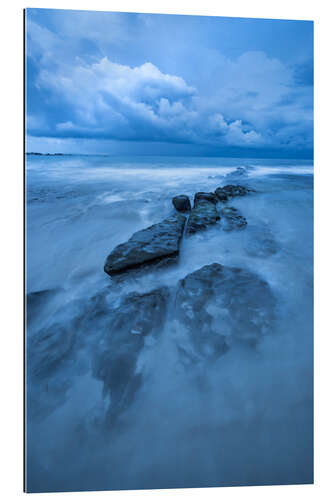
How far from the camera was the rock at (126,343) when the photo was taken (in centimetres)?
136

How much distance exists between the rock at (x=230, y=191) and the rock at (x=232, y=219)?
0.91 feet

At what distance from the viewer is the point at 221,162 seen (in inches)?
107

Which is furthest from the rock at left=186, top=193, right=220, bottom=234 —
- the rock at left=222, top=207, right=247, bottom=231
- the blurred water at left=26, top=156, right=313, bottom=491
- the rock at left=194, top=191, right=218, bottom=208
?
the blurred water at left=26, top=156, right=313, bottom=491

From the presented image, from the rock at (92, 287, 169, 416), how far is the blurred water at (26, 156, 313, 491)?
1.7 inches

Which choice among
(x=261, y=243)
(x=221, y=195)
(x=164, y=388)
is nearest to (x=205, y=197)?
(x=221, y=195)

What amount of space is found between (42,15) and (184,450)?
311cm

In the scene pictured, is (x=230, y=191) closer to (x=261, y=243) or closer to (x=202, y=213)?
(x=202, y=213)

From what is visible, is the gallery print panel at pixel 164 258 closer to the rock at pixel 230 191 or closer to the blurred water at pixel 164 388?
the blurred water at pixel 164 388

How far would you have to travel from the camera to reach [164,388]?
4.53ft

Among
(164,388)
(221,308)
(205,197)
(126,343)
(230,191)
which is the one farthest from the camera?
(230,191)

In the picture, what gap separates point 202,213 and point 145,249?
0.95 meters
